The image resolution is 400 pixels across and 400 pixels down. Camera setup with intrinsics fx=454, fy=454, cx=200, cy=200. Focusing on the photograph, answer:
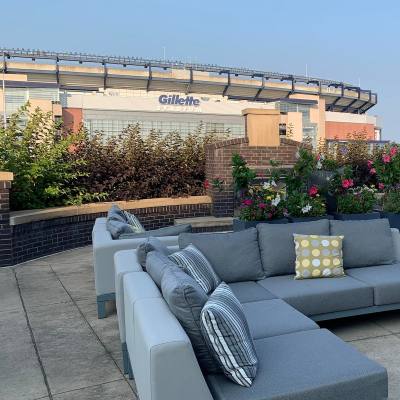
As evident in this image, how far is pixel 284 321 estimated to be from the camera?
346cm

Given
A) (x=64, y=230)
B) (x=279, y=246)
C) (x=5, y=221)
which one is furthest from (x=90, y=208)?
(x=279, y=246)

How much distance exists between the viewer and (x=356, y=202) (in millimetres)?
8625

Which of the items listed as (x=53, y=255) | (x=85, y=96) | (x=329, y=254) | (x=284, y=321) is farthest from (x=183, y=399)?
(x=85, y=96)

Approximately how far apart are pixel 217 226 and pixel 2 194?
4.41 metres

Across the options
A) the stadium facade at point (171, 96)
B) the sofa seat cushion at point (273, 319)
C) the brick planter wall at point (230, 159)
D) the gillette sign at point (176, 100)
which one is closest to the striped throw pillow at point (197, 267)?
the sofa seat cushion at point (273, 319)

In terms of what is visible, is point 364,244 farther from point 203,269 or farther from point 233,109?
point 233,109

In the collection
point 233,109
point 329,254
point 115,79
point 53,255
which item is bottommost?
point 53,255

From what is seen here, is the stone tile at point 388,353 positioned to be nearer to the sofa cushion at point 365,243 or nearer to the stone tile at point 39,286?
the sofa cushion at point 365,243

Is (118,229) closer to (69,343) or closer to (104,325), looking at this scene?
(104,325)

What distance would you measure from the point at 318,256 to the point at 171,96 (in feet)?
130

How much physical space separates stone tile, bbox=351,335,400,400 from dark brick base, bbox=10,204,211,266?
19.3 feet

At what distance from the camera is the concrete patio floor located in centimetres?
345

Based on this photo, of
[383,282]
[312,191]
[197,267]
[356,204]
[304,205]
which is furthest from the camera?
[356,204]

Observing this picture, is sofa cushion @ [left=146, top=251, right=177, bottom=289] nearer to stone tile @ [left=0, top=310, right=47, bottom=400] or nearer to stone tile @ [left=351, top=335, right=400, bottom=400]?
stone tile @ [left=0, top=310, right=47, bottom=400]
